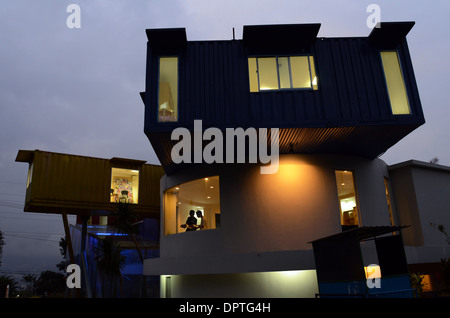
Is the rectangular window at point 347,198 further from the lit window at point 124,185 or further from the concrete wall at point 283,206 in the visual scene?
the lit window at point 124,185

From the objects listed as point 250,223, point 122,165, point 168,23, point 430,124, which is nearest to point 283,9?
point 168,23

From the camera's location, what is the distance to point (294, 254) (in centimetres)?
1146

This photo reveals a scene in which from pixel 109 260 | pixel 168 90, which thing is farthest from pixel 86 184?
pixel 168 90

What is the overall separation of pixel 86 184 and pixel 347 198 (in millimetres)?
15922

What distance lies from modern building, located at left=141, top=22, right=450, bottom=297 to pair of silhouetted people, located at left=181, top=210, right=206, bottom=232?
624mm

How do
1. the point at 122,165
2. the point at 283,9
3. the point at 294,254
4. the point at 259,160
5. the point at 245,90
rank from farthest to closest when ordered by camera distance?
the point at 283,9, the point at 122,165, the point at 259,160, the point at 245,90, the point at 294,254

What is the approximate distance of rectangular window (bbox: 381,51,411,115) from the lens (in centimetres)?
1202

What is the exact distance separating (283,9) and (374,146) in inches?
5931

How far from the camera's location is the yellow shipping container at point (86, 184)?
2070 cm

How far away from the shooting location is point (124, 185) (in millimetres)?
24203

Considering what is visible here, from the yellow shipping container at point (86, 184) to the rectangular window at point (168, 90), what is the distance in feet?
39.4

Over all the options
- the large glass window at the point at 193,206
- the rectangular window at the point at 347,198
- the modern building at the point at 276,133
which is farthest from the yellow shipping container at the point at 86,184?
the rectangular window at the point at 347,198

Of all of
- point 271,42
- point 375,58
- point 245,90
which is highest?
point 271,42

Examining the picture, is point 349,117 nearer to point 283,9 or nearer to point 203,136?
point 203,136
